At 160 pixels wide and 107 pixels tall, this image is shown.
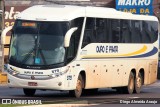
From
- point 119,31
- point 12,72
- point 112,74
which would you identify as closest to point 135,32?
point 119,31

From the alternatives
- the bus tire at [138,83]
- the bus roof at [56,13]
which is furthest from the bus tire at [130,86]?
the bus roof at [56,13]

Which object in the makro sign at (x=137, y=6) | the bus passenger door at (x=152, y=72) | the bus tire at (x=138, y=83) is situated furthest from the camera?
the makro sign at (x=137, y=6)

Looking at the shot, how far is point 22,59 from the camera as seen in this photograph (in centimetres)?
2694

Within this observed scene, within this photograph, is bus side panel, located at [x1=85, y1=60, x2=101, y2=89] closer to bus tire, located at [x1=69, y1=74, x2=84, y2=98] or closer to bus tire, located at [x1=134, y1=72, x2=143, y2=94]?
bus tire, located at [x1=69, y1=74, x2=84, y2=98]

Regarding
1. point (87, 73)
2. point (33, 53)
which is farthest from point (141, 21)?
point (33, 53)

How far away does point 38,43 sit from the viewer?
1056 inches

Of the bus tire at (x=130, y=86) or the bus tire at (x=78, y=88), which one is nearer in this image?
the bus tire at (x=78, y=88)

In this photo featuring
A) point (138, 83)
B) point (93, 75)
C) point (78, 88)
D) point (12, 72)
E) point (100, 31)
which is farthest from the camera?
point (138, 83)

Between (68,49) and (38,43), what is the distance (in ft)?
3.57

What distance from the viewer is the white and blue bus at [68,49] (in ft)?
87.3

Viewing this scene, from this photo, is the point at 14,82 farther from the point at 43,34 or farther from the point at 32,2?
the point at 32,2

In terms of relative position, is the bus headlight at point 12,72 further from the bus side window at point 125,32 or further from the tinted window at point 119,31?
the bus side window at point 125,32

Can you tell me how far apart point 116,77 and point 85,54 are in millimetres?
3278

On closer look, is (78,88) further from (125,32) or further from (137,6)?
(137,6)
